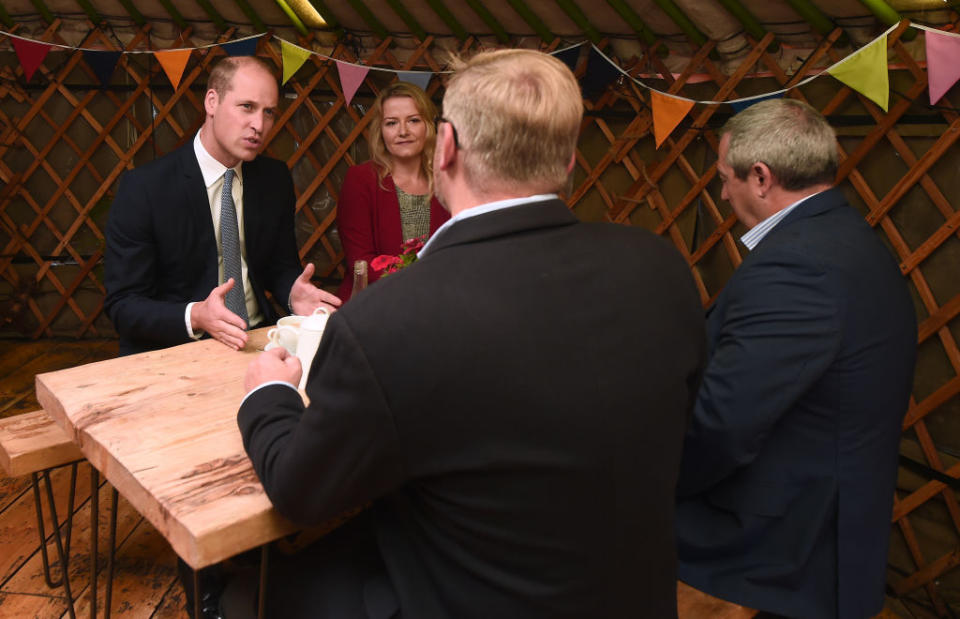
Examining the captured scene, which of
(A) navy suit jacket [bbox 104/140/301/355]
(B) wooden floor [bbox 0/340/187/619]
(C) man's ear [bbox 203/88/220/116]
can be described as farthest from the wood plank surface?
(C) man's ear [bbox 203/88/220/116]

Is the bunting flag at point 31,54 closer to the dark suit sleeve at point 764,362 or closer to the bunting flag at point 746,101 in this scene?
the bunting flag at point 746,101

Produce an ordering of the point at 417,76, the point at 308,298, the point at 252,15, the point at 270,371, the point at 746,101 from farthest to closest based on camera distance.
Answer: the point at 252,15 → the point at 417,76 → the point at 746,101 → the point at 308,298 → the point at 270,371

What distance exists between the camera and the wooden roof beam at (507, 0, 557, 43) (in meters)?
2.42

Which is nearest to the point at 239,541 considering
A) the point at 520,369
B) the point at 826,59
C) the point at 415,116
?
the point at 520,369

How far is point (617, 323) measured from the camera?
0.71 metres

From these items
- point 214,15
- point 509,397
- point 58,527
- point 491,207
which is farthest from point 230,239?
point 214,15

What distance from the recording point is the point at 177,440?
36.4 inches

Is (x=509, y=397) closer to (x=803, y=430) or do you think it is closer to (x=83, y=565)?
(x=803, y=430)

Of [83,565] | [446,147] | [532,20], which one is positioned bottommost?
[83,565]

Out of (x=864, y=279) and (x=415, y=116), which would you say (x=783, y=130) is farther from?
(x=415, y=116)

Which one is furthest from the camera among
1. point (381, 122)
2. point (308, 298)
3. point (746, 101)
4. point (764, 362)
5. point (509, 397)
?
point (381, 122)

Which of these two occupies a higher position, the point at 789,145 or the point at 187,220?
the point at 789,145

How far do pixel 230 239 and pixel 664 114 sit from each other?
54.5 inches

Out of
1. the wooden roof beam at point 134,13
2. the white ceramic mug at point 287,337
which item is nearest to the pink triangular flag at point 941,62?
the white ceramic mug at point 287,337
